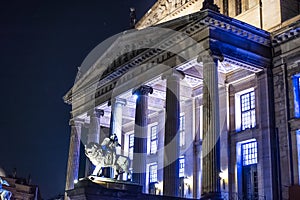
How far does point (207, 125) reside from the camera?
22609 millimetres

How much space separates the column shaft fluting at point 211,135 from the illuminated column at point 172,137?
2887mm

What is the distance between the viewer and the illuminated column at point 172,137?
24.6 m

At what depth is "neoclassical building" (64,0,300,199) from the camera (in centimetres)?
2369

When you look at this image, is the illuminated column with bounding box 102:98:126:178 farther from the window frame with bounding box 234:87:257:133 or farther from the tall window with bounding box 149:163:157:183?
the window frame with bounding box 234:87:257:133

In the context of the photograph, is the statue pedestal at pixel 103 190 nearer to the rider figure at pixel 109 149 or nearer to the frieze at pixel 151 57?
the rider figure at pixel 109 149

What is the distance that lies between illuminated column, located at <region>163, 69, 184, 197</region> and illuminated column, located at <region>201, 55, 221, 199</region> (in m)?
2.86

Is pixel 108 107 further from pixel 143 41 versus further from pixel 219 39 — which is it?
pixel 219 39

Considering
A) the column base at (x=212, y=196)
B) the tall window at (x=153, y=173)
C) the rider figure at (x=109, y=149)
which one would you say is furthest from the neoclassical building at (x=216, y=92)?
the rider figure at (x=109, y=149)

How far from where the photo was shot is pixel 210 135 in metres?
22.3

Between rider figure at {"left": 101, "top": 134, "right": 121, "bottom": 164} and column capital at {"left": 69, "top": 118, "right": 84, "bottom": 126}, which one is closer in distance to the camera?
rider figure at {"left": 101, "top": 134, "right": 121, "bottom": 164}

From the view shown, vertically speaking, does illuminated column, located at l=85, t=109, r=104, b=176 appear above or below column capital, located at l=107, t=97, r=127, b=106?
below

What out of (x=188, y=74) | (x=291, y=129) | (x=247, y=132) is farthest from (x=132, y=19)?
(x=291, y=129)

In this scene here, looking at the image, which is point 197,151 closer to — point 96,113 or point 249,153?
point 249,153

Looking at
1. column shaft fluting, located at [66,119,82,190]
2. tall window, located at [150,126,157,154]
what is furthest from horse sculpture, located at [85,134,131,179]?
column shaft fluting, located at [66,119,82,190]
